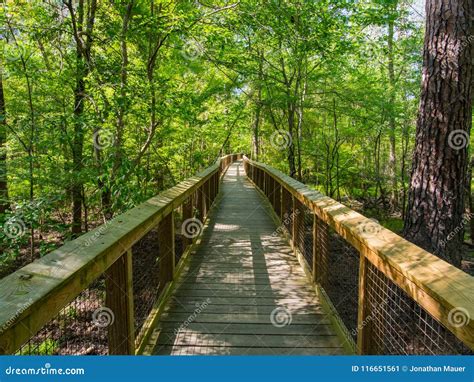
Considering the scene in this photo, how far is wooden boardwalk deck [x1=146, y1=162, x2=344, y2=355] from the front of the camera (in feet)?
9.52

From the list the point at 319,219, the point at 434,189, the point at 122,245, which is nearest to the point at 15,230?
the point at 122,245

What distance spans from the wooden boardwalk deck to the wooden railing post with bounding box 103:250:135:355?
50 centimetres

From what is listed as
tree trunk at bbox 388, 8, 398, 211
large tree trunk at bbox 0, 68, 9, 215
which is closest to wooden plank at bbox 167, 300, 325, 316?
large tree trunk at bbox 0, 68, 9, 215

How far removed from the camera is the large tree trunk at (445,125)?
3600 millimetres

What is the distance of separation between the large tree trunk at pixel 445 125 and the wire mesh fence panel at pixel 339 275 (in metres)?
0.99

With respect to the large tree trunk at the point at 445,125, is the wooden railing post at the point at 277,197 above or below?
below

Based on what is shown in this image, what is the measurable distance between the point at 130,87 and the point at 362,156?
14.0 metres

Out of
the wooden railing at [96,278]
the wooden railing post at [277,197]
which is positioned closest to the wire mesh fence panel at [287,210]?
the wooden railing post at [277,197]

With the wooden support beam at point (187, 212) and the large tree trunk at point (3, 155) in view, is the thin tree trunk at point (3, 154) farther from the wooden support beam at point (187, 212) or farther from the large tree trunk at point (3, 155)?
the wooden support beam at point (187, 212)

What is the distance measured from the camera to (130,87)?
18.7 feet

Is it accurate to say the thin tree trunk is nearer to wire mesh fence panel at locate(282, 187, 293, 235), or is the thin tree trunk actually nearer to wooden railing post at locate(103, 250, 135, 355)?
wooden railing post at locate(103, 250, 135, 355)

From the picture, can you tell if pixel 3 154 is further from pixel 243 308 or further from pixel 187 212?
pixel 243 308

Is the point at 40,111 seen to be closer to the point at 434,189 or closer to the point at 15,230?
the point at 15,230

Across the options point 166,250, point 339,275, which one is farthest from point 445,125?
point 339,275
